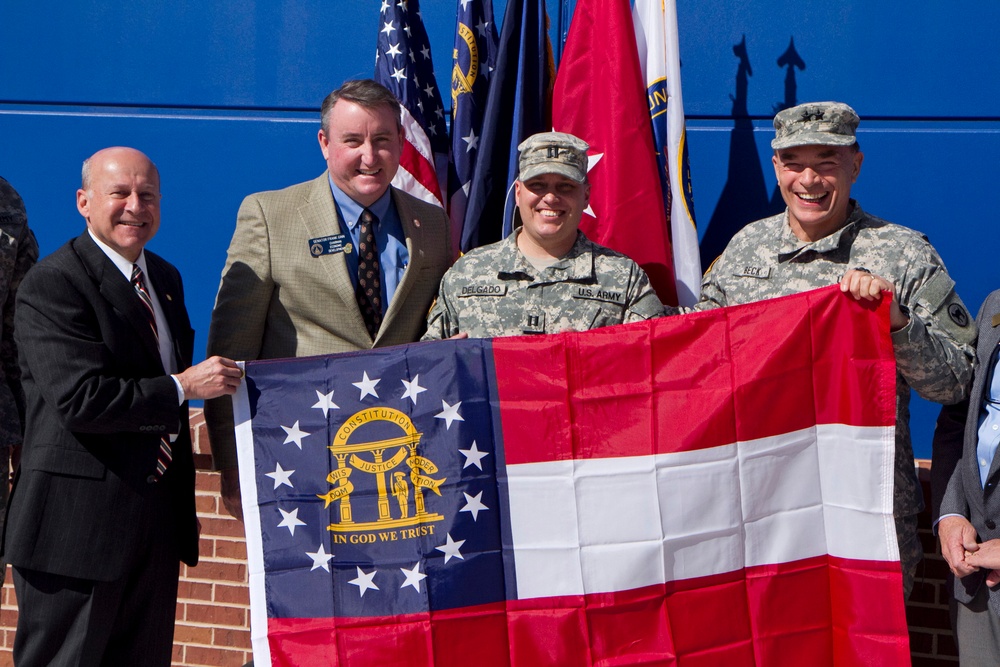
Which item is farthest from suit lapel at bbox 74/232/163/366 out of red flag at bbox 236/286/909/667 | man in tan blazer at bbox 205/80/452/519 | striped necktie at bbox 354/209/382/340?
striped necktie at bbox 354/209/382/340

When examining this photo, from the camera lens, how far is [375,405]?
10.1 ft

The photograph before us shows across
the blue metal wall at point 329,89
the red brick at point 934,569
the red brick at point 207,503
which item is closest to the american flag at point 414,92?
the blue metal wall at point 329,89

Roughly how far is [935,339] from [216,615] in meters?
3.14

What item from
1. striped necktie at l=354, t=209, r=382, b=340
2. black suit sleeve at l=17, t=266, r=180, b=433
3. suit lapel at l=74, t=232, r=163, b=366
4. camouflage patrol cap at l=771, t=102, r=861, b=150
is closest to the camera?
black suit sleeve at l=17, t=266, r=180, b=433

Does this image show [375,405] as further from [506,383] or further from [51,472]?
[51,472]

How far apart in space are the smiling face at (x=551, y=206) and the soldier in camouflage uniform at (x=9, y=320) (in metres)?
1.82

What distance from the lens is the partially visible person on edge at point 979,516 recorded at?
2.91m

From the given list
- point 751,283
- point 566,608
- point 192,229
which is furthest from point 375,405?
point 192,229

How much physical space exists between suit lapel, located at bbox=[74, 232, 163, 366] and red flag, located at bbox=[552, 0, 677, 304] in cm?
170

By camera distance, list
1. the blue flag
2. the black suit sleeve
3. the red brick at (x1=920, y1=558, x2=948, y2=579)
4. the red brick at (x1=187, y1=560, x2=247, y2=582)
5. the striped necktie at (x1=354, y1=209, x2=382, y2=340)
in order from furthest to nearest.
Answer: the red brick at (x1=187, y1=560, x2=247, y2=582)
the blue flag
the red brick at (x1=920, y1=558, x2=948, y2=579)
the striped necktie at (x1=354, y1=209, x2=382, y2=340)
the black suit sleeve

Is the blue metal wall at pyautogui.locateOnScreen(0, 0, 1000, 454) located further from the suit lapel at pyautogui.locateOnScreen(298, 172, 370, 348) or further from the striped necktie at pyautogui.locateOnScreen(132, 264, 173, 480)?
the striped necktie at pyautogui.locateOnScreen(132, 264, 173, 480)

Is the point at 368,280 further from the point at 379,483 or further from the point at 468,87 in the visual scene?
the point at 468,87

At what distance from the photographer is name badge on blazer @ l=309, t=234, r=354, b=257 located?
131 inches

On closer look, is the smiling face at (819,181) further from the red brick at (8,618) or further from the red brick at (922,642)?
the red brick at (8,618)
